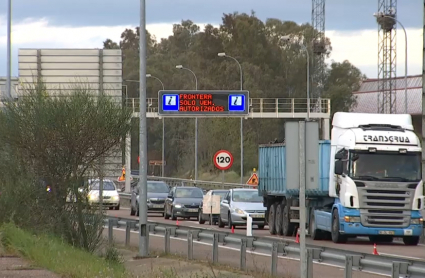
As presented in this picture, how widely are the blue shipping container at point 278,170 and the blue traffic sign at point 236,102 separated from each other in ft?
13.6

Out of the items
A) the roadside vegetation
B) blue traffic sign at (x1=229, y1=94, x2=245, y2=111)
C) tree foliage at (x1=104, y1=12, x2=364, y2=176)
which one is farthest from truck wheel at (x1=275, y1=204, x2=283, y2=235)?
tree foliage at (x1=104, y1=12, x2=364, y2=176)

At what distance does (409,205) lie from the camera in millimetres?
29156

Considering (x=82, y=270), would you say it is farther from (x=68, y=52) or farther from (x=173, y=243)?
(x=68, y=52)

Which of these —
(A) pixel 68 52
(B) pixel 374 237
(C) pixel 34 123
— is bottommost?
(B) pixel 374 237

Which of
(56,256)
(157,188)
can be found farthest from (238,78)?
(56,256)

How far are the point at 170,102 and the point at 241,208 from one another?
6.62m

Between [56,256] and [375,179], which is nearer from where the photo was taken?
[56,256]

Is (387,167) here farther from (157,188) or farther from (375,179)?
(157,188)

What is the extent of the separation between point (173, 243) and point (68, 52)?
983cm

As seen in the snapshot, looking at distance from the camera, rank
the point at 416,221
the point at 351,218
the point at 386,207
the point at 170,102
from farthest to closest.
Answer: the point at 170,102 → the point at 416,221 → the point at 386,207 → the point at 351,218

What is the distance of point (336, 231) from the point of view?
29.4 metres

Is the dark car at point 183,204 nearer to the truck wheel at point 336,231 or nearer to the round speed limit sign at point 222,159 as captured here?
the round speed limit sign at point 222,159

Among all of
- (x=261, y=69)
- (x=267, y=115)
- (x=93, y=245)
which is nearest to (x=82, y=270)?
(x=93, y=245)

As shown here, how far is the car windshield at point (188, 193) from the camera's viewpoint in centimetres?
4653
